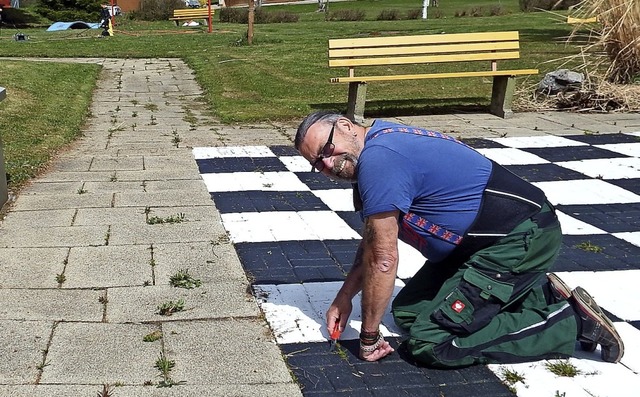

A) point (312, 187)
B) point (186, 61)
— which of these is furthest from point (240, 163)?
point (186, 61)

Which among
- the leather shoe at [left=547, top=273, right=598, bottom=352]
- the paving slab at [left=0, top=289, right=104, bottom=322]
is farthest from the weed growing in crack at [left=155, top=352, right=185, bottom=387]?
the leather shoe at [left=547, top=273, right=598, bottom=352]

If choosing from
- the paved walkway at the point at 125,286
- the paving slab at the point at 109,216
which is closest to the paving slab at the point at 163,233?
the paved walkway at the point at 125,286

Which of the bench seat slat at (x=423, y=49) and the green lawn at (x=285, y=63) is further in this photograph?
the green lawn at (x=285, y=63)

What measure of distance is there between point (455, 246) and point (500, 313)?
36 centimetres

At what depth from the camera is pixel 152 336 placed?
3598 mm

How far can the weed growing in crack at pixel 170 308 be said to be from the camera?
3.86m

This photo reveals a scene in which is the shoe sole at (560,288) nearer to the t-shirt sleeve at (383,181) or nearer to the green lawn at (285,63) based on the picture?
the t-shirt sleeve at (383,181)

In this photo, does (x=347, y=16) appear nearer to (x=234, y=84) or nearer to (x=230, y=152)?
(x=234, y=84)

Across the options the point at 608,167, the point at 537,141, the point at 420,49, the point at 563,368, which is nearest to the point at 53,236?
the point at 563,368

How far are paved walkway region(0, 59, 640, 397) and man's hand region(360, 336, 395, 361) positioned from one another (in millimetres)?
345

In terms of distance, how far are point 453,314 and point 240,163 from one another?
4060 millimetres

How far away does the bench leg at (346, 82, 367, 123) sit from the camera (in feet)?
31.1

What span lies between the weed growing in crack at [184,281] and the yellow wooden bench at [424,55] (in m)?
5.38

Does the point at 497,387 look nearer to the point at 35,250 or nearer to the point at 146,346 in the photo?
the point at 146,346
